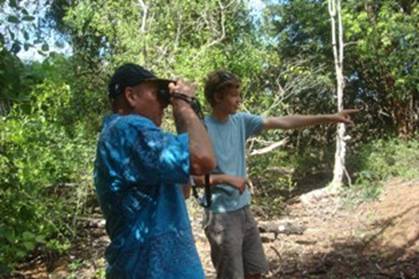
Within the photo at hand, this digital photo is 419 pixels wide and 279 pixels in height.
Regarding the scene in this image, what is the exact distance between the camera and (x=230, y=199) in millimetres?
3250

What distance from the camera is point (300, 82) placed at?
11406 mm

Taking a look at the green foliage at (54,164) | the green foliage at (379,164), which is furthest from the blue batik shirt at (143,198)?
the green foliage at (379,164)

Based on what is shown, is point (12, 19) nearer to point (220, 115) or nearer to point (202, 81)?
point (220, 115)

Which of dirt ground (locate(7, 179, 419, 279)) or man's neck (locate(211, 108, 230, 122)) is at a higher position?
man's neck (locate(211, 108, 230, 122))

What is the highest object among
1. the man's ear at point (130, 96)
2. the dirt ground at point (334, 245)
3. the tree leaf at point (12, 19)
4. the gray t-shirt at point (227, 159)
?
the tree leaf at point (12, 19)

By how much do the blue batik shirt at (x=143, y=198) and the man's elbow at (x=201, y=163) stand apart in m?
0.03

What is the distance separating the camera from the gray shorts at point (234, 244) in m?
3.20

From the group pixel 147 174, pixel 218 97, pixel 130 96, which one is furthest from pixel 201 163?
pixel 218 97

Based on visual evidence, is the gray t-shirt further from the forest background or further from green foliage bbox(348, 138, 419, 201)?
green foliage bbox(348, 138, 419, 201)

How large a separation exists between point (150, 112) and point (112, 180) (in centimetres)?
28

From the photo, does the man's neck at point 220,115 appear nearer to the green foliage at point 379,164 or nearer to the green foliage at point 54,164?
the green foliage at point 54,164

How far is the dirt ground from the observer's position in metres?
6.04

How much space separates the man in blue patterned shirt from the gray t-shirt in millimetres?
1194

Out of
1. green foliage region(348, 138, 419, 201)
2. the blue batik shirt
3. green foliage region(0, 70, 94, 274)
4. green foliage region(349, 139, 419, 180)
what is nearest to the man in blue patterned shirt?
the blue batik shirt
